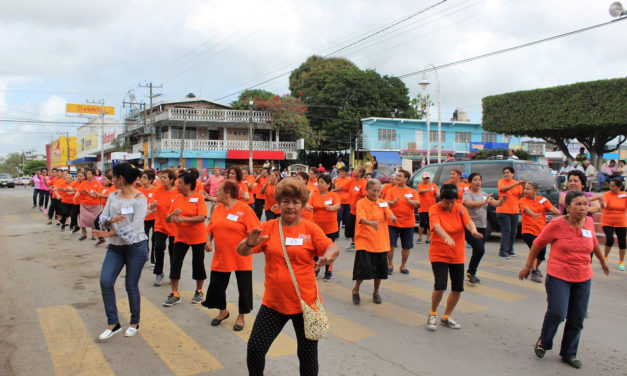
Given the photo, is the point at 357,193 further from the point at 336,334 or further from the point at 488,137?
the point at 488,137

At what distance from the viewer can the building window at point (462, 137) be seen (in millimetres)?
46469

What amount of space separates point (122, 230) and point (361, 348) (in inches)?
111

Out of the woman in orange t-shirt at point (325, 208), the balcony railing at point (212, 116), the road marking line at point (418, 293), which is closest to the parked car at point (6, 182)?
the balcony railing at point (212, 116)

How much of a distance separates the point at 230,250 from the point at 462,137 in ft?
148

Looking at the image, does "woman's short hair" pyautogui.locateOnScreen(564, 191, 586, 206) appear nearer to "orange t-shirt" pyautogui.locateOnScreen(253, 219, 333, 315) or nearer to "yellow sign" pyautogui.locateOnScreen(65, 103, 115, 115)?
"orange t-shirt" pyautogui.locateOnScreen(253, 219, 333, 315)

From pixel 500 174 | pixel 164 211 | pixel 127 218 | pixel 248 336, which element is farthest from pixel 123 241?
pixel 500 174

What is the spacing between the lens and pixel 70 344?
4.62 m

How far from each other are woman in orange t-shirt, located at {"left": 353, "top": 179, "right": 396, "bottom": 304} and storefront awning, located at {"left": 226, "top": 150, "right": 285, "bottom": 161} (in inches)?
1341

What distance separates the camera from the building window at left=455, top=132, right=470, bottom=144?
46469 mm

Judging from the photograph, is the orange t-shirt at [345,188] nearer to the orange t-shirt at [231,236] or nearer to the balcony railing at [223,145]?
the orange t-shirt at [231,236]

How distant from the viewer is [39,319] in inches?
213

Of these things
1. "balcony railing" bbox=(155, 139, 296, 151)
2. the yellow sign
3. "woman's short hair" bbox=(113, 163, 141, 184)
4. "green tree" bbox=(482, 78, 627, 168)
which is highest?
the yellow sign

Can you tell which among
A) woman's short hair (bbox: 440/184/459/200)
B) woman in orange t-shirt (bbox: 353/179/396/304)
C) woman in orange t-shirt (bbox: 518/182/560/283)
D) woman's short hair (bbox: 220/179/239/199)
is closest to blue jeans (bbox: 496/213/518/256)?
woman in orange t-shirt (bbox: 518/182/560/283)

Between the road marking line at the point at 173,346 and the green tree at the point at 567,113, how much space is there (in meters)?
25.6
